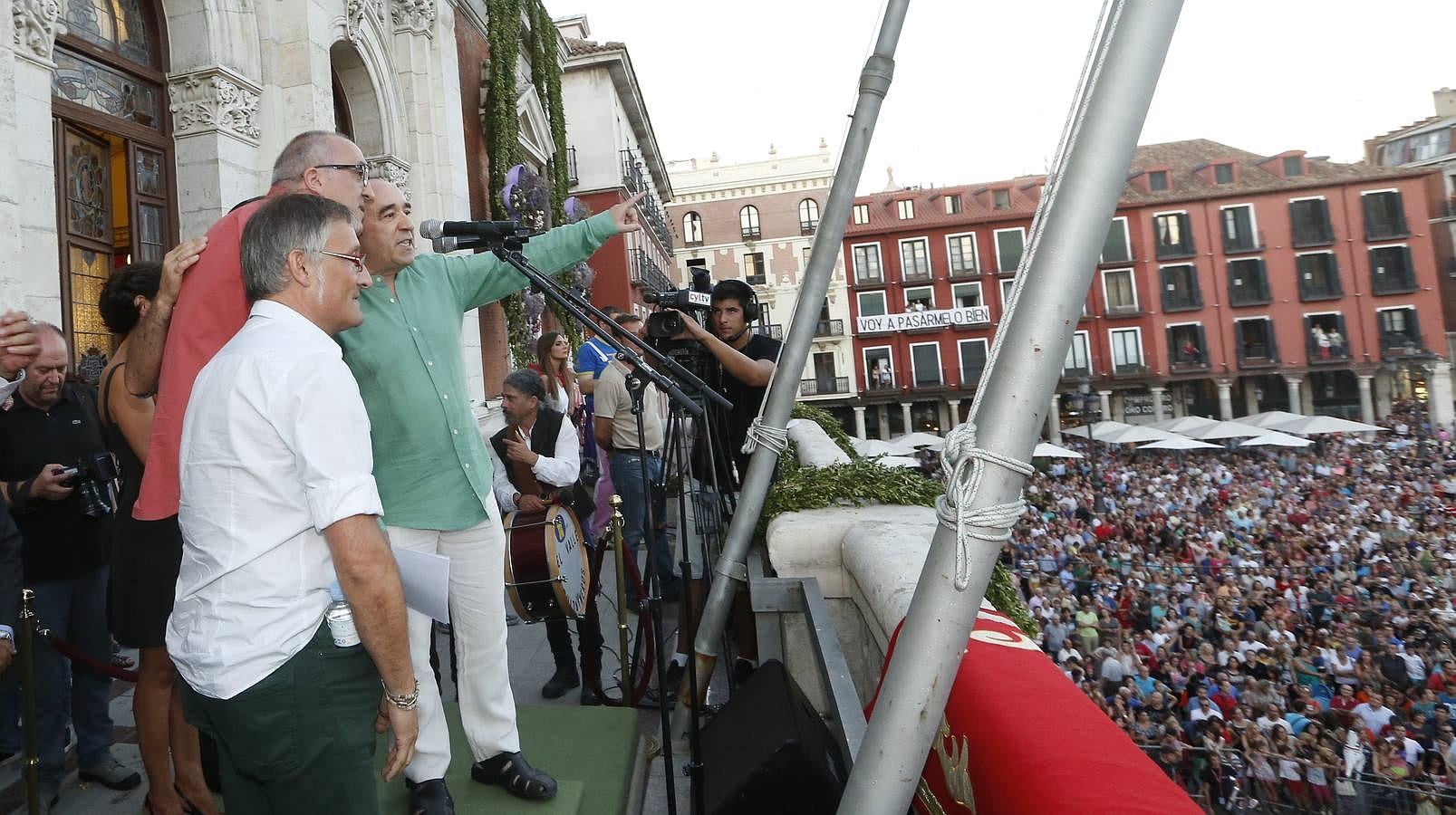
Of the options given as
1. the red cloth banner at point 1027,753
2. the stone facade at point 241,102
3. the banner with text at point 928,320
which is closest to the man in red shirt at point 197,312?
the stone facade at point 241,102

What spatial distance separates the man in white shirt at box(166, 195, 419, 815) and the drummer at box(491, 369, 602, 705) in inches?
87.4

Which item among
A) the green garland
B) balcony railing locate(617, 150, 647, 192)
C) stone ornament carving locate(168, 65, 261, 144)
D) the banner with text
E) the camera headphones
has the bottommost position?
the green garland

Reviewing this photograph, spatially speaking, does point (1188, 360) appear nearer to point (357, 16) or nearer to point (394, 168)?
point (394, 168)

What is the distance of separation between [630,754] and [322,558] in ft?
5.73

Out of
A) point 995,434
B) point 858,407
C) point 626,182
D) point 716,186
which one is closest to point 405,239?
point 995,434

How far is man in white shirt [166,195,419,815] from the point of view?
1271 millimetres

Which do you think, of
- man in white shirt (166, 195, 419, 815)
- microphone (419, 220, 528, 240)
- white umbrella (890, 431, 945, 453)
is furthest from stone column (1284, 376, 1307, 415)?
man in white shirt (166, 195, 419, 815)

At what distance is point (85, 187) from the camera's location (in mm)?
5246

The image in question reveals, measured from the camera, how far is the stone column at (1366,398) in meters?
36.4

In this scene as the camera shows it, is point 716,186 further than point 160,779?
Yes

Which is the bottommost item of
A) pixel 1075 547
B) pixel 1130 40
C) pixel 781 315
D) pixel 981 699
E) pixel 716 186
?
pixel 1075 547

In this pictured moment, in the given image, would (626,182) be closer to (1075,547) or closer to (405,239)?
(1075,547)

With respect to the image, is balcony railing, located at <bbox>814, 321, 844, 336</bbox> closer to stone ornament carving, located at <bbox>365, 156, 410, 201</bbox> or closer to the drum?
stone ornament carving, located at <bbox>365, 156, 410, 201</bbox>

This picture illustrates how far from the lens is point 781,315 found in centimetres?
4562
